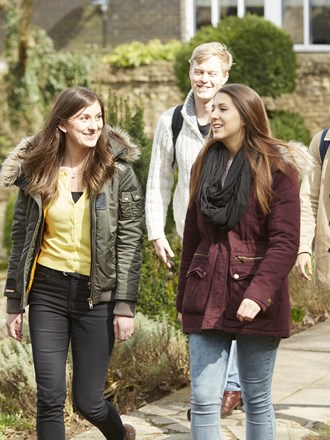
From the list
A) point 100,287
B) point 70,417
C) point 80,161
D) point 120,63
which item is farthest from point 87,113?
point 120,63

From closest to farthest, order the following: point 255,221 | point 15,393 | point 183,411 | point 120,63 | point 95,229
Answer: point 255,221, point 95,229, point 183,411, point 15,393, point 120,63

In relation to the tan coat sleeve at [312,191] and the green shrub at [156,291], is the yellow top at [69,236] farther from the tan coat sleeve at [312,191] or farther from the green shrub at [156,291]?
the green shrub at [156,291]

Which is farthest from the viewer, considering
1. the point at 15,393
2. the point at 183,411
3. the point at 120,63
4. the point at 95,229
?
the point at 120,63

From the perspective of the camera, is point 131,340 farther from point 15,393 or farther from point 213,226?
point 213,226

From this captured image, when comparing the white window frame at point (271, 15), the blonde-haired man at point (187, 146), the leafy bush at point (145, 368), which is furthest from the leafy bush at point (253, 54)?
the blonde-haired man at point (187, 146)

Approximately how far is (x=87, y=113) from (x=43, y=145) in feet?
0.85

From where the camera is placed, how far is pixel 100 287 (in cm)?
488

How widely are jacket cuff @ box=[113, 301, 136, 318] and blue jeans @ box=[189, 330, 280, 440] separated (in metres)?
0.52

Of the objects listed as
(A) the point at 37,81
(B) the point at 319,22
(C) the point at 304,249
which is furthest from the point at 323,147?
(A) the point at 37,81

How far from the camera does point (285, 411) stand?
626 centimetres

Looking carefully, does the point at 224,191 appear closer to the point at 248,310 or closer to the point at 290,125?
the point at 248,310

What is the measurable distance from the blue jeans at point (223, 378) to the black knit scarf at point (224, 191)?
47cm

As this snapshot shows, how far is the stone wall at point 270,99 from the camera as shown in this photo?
65.9 ft

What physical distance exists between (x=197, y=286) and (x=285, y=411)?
2.04m
